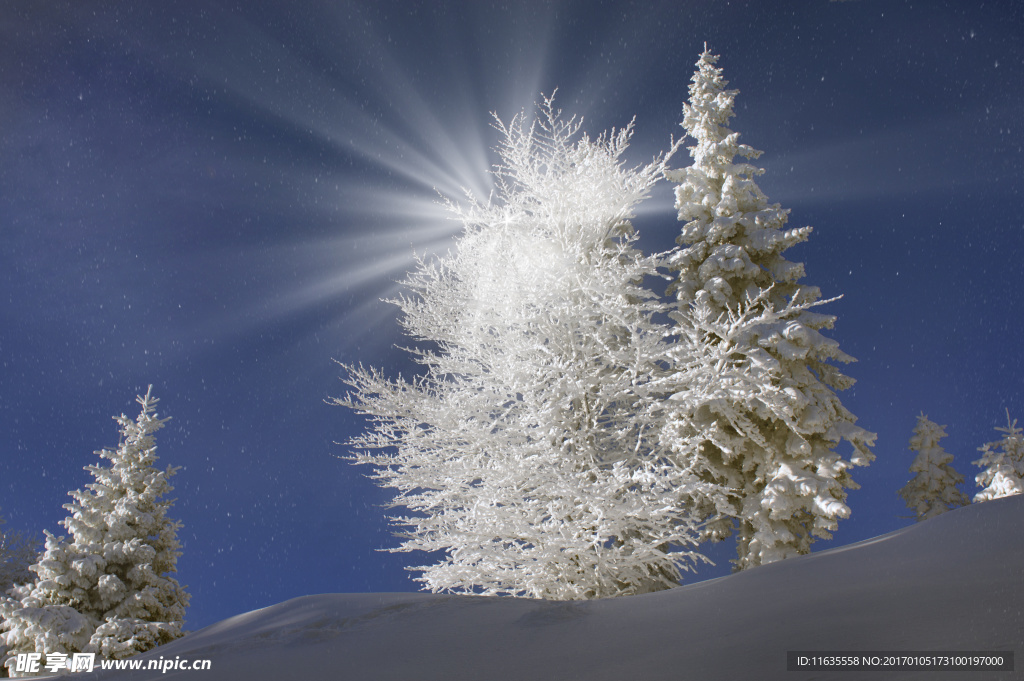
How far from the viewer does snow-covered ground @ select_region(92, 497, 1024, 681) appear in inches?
94.7

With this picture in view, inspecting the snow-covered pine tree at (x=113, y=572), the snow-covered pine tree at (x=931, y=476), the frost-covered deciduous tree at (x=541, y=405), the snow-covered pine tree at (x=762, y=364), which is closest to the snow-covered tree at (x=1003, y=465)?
the snow-covered pine tree at (x=931, y=476)

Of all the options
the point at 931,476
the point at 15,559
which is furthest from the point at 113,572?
the point at 931,476

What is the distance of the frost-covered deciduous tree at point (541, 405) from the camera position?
8.02 meters

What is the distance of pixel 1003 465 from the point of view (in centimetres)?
1858

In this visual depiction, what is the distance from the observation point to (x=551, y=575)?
27.5ft

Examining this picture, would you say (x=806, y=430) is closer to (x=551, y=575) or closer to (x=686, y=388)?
(x=686, y=388)

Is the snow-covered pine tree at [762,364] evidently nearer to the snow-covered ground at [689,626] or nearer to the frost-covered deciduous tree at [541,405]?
the frost-covered deciduous tree at [541,405]

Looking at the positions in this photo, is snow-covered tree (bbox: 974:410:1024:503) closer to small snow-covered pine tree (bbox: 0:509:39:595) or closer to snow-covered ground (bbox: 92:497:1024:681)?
snow-covered ground (bbox: 92:497:1024:681)

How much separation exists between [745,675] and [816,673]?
29 cm

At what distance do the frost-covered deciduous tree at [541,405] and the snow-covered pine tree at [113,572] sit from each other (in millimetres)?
9423

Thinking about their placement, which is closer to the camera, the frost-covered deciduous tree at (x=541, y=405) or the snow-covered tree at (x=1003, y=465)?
the frost-covered deciduous tree at (x=541, y=405)

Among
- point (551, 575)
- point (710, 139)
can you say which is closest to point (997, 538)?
point (551, 575)

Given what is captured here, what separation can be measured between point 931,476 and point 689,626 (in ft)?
77.6

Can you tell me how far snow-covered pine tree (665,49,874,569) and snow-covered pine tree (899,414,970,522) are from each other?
1241 cm
